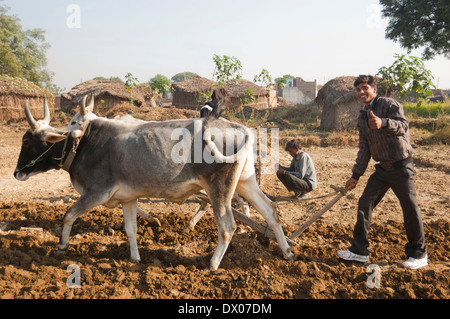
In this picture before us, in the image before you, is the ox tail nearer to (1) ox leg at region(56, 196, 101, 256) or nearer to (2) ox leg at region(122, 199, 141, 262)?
(2) ox leg at region(122, 199, 141, 262)

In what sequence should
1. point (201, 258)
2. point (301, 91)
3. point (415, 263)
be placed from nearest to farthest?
point (415, 263) < point (201, 258) < point (301, 91)

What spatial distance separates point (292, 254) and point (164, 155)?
5.69ft

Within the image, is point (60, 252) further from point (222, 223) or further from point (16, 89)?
point (16, 89)

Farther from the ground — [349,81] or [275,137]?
[349,81]

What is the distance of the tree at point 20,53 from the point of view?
24797mm

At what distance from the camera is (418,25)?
56.3 ft

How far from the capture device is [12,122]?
17.7m

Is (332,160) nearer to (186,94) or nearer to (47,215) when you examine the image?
(47,215)

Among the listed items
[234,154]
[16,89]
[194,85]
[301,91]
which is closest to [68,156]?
[234,154]

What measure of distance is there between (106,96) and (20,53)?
1199cm

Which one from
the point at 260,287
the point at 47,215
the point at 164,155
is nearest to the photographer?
the point at 260,287

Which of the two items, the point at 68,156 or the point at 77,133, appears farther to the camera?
the point at 68,156
